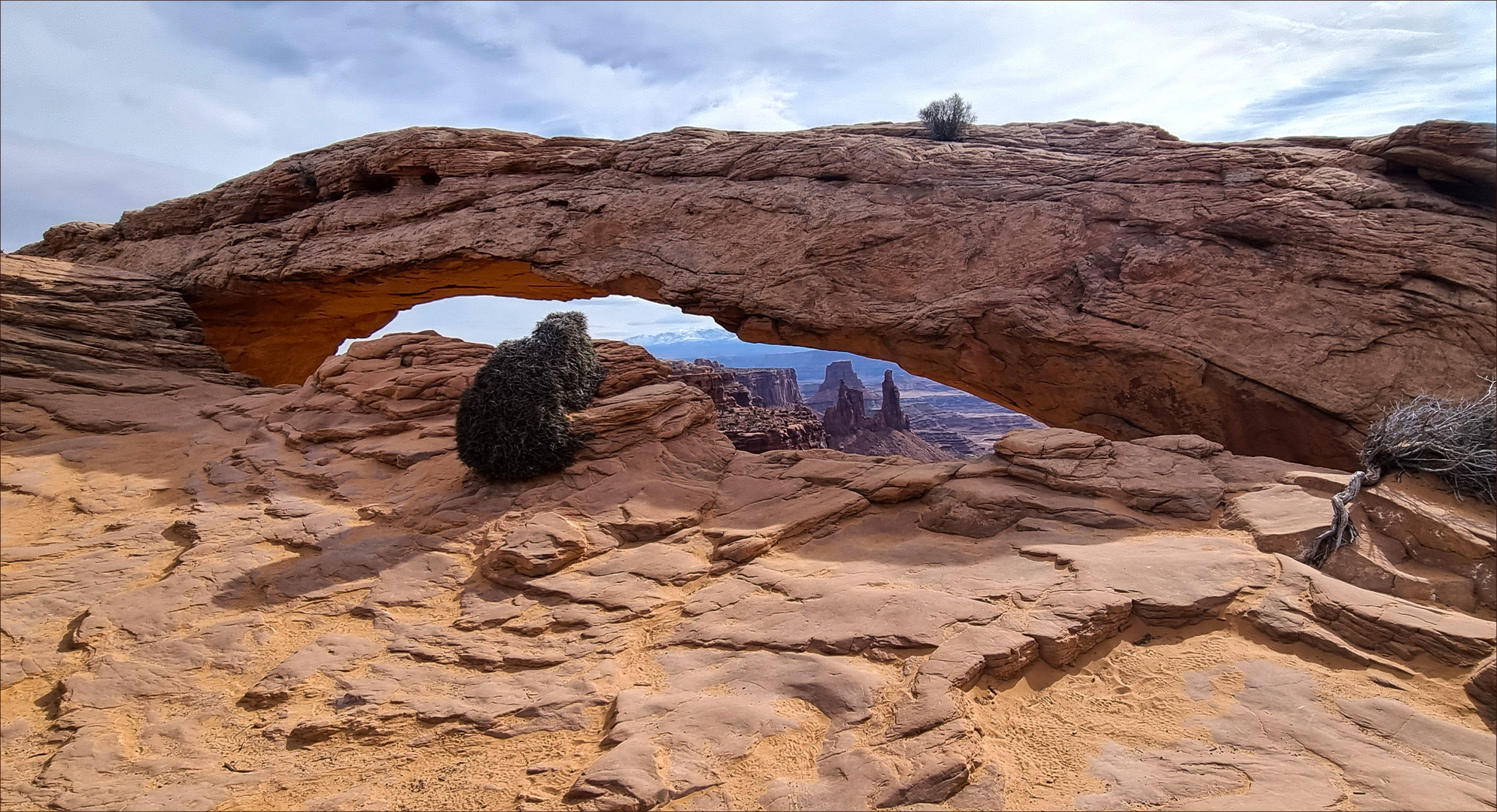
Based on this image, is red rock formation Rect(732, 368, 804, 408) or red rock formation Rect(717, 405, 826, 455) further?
red rock formation Rect(732, 368, 804, 408)

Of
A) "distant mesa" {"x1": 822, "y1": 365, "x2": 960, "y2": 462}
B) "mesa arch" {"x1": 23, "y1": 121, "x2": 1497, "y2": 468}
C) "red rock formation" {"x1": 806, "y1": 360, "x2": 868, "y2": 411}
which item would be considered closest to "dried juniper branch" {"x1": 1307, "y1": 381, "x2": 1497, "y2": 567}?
"mesa arch" {"x1": 23, "y1": 121, "x2": 1497, "y2": 468}

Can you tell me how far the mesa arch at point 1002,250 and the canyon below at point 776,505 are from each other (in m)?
0.08

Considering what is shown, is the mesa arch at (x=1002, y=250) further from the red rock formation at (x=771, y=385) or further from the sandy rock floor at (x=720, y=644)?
the red rock formation at (x=771, y=385)

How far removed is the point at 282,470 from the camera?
11352mm

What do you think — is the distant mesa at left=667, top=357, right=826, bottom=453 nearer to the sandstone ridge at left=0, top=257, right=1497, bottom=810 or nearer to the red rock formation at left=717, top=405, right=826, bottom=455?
the red rock formation at left=717, top=405, right=826, bottom=455

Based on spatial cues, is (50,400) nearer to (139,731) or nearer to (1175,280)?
(139,731)

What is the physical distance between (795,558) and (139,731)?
6.02 metres

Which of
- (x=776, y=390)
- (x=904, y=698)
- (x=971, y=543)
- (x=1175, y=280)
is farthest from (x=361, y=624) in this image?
(x=776, y=390)

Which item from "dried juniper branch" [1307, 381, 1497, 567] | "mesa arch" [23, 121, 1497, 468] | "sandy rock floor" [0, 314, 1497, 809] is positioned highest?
"mesa arch" [23, 121, 1497, 468]

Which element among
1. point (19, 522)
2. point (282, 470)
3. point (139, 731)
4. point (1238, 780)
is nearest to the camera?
point (1238, 780)

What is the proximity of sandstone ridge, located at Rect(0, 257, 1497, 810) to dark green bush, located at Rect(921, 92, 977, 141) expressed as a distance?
7.99 m

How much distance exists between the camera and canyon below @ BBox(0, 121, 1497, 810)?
16.5ft

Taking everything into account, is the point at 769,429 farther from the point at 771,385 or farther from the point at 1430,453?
the point at 771,385

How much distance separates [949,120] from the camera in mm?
14953
